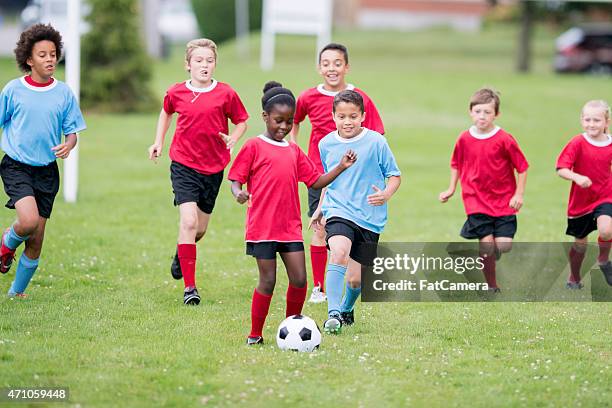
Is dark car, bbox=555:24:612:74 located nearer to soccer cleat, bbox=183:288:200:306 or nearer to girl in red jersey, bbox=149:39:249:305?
girl in red jersey, bbox=149:39:249:305

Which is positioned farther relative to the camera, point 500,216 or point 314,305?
point 500,216

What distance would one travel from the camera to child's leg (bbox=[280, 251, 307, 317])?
22.6 ft

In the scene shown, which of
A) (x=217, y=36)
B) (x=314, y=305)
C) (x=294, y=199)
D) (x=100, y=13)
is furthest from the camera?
(x=217, y=36)

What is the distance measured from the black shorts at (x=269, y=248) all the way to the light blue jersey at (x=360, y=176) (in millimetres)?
696

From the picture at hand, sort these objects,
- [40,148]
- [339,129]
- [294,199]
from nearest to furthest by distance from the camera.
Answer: [294,199], [339,129], [40,148]

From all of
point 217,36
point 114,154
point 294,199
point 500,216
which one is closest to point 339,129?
point 294,199

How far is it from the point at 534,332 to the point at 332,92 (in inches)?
106

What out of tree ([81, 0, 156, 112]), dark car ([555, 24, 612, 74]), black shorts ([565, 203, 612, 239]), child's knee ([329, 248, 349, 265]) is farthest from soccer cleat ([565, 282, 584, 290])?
dark car ([555, 24, 612, 74])

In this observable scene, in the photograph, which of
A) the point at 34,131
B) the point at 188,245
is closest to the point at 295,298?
the point at 188,245

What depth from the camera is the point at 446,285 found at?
9.57 meters

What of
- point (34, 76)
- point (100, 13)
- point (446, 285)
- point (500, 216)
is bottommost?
point (446, 285)

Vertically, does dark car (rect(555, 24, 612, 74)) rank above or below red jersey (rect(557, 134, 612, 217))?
above

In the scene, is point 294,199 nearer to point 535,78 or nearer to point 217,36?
point 535,78

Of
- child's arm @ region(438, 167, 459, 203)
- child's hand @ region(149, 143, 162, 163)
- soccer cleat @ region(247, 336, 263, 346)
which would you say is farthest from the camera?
child's arm @ region(438, 167, 459, 203)
